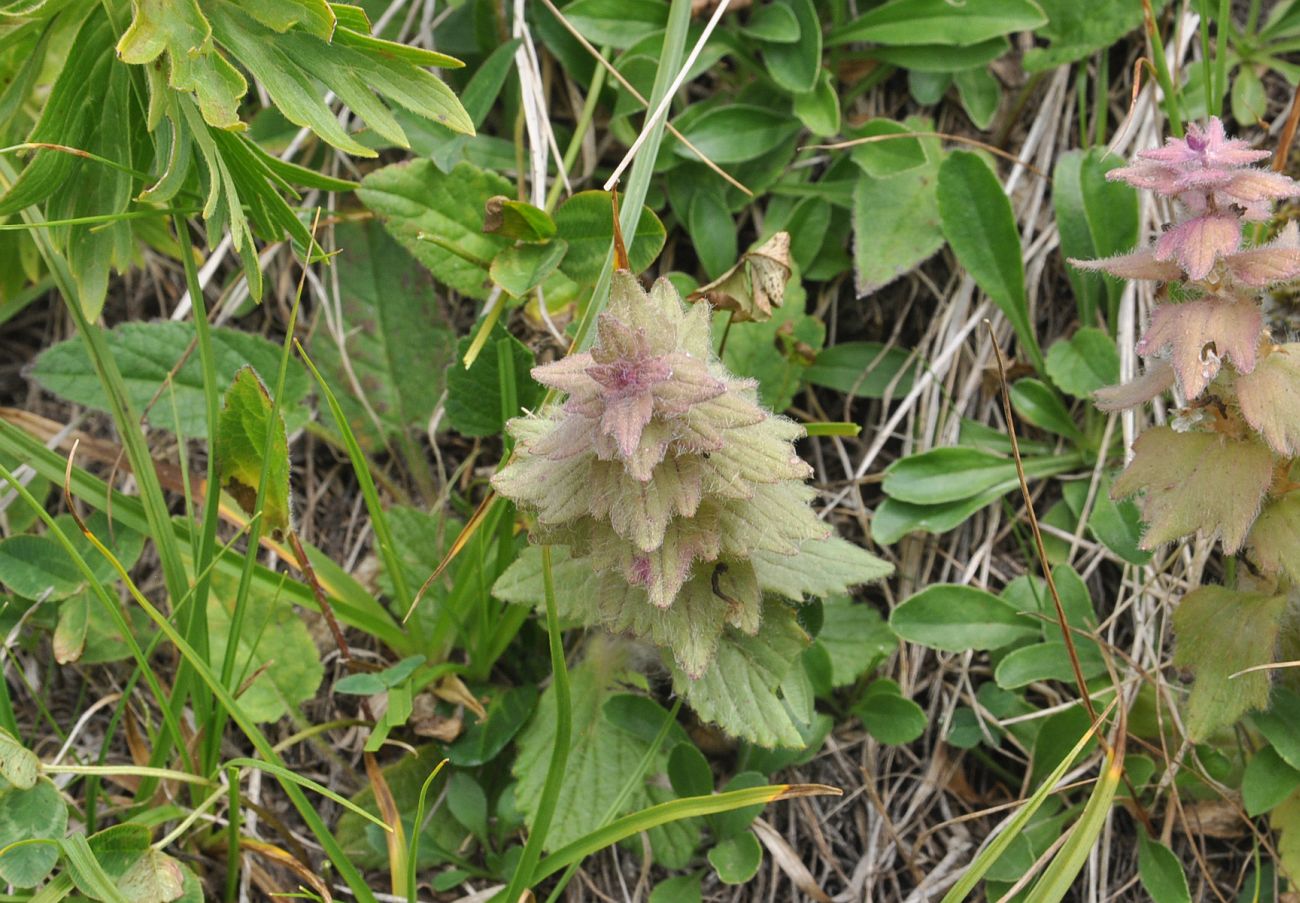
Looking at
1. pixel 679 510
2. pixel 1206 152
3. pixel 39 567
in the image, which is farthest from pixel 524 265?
pixel 1206 152

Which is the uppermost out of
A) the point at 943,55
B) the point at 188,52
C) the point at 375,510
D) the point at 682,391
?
the point at 188,52

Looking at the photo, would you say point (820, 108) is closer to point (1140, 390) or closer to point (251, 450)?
point (1140, 390)

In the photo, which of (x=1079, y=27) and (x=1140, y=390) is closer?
(x=1140, y=390)

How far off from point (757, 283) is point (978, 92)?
0.80 meters

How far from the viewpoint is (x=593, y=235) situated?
6.97 ft

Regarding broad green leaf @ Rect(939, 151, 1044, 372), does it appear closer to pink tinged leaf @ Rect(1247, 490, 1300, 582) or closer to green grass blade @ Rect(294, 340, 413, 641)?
pink tinged leaf @ Rect(1247, 490, 1300, 582)

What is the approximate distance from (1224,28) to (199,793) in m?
2.11

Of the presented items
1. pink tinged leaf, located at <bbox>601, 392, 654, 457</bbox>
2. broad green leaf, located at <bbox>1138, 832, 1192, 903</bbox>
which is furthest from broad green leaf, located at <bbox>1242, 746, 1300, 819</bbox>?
pink tinged leaf, located at <bbox>601, 392, 654, 457</bbox>

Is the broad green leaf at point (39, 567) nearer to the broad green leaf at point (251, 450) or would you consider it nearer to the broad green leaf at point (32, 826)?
the broad green leaf at point (251, 450)

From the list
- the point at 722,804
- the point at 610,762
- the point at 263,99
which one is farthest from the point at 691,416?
the point at 263,99

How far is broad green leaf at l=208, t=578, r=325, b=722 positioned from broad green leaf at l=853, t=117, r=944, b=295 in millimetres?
1236

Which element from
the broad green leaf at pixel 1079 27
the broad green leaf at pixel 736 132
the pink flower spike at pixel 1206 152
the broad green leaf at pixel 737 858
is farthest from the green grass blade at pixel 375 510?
the broad green leaf at pixel 1079 27

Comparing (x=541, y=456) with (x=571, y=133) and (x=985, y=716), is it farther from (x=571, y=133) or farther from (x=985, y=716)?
(x=571, y=133)

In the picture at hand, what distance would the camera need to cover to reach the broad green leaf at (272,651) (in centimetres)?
216
